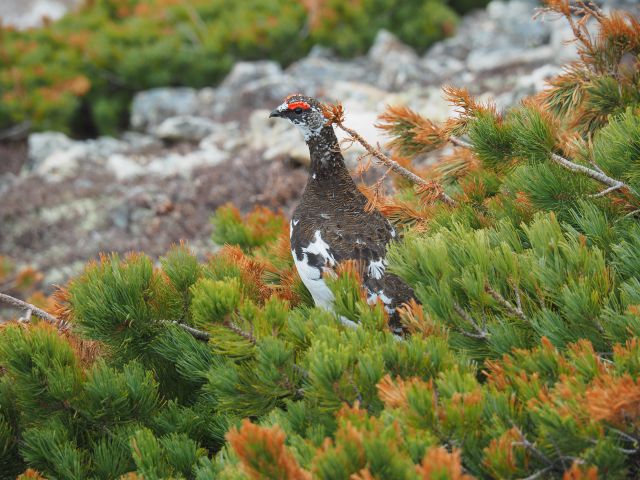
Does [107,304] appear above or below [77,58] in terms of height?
below

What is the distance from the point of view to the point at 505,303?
1986 mm

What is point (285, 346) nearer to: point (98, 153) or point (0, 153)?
point (98, 153)

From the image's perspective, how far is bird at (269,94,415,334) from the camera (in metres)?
2.78

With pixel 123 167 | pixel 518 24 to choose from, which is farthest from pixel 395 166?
pixel 518 24

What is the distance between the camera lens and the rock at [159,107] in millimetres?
10742

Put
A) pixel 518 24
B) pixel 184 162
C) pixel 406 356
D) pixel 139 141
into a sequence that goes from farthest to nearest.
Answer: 1. pixel 518 24
2. pixel 139 141
3. pixel 184 162
4. pixel 406 356

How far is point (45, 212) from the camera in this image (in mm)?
8219

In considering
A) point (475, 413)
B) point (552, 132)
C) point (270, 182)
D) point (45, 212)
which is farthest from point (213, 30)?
point (475, 413)

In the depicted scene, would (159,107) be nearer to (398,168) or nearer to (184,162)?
(184,162)

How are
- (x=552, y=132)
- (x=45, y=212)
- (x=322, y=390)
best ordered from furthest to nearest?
(x=45, y=212) < (x=552, y=132) < (x=322, y=390)

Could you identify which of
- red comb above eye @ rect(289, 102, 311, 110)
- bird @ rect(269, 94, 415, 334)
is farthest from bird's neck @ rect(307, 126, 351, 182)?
red comb above eye @ rect(289, 102, 311, 110)

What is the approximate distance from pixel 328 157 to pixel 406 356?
1453 millimetres

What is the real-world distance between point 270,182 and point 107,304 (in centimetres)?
473

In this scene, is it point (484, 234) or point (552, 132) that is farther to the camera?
point (552, 132)
